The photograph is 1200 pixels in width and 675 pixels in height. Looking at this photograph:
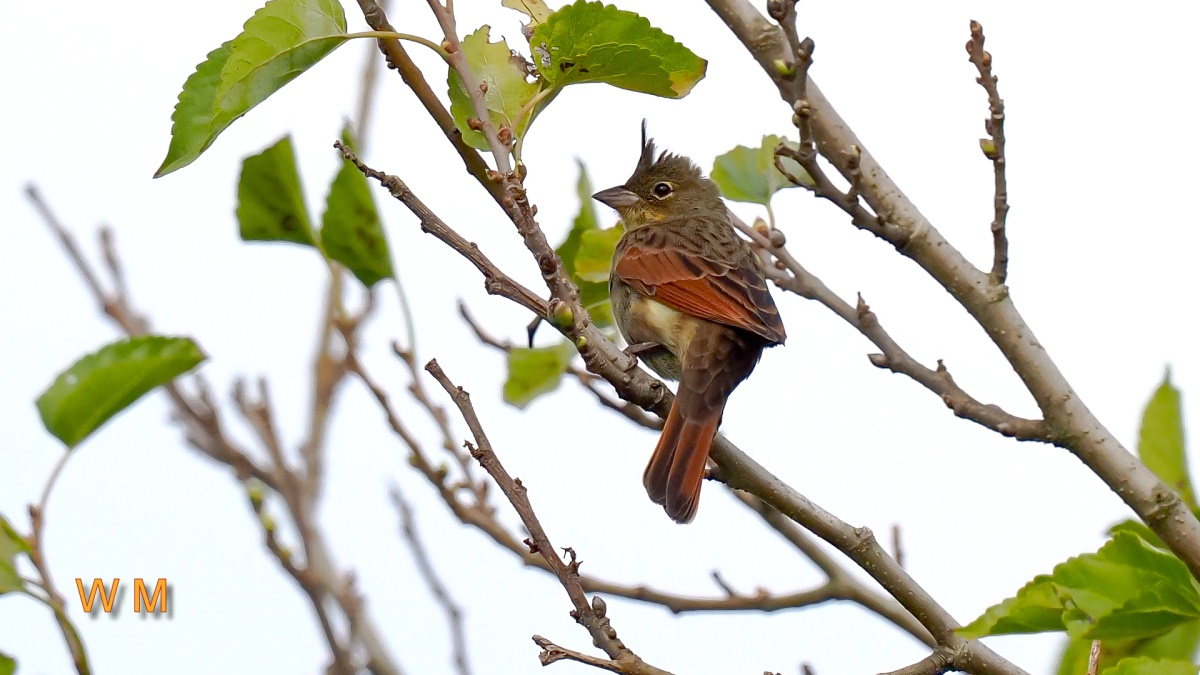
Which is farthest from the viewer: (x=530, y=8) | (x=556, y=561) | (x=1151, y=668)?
(x=530, y=8)

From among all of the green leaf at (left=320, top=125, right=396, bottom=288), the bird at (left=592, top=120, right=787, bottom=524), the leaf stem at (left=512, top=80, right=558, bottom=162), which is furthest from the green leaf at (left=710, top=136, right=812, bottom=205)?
the leaf stem at (left=512, top=80, right=558, bottom=162)

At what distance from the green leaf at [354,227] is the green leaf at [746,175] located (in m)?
1.01

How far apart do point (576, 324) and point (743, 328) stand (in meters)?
1.52

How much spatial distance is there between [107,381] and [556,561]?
3.62 feet

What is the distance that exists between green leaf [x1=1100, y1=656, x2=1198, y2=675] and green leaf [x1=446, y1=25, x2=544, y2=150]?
1.52m

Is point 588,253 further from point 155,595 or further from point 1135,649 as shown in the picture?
point 1135,649

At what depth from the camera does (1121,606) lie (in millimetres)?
1971

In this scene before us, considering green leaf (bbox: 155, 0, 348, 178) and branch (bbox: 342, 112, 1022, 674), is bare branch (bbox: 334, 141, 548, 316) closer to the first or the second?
branch (bbox: 342, 112, 1022, 674)

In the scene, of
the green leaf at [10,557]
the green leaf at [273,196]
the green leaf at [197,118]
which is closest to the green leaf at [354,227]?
the green leaf at [273,196]

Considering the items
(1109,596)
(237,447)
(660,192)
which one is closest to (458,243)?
(1109,596)

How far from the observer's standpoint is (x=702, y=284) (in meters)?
4.25

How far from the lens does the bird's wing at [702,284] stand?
13.2 feet

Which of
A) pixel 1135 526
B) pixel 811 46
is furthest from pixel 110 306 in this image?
pixel 1135 526

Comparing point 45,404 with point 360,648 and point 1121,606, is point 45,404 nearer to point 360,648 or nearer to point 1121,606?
point 360,648
